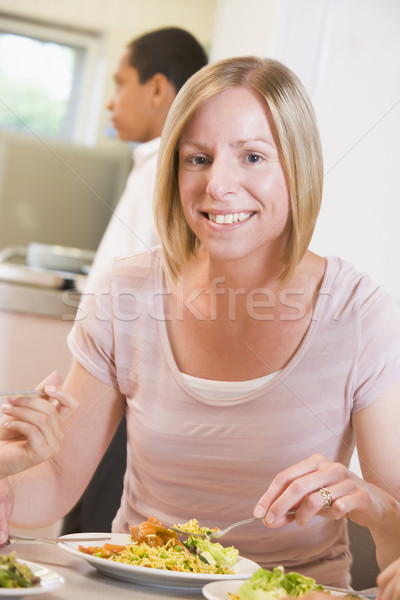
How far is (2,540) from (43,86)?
165 inches

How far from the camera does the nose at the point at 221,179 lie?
0.90 m

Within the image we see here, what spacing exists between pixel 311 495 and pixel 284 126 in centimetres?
43

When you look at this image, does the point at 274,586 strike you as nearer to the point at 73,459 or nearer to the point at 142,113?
the point at 73,459

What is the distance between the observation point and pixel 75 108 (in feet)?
15.0

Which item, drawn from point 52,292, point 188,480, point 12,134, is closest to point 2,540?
point 188,480

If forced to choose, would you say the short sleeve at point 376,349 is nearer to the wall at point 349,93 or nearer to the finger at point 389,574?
the finger at point 389,574

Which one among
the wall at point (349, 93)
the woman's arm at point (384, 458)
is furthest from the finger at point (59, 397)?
the wall at point (349, 93)

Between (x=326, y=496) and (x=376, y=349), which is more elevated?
(x=376, y=349)

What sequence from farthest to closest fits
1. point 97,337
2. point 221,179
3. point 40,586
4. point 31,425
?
point 97,337 → point 221,179 → point 31,425 → point 40,586

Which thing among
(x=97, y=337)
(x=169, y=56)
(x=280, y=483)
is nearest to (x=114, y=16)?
(x=169, y=56)

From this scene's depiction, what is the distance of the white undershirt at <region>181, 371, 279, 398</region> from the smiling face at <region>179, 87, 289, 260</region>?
15cm

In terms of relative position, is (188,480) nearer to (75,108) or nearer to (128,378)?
(128,378)

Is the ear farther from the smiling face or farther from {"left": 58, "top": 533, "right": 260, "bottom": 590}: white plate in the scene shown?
{"left": 58, "top": 533, "right": 260, "bottom": 590}: white plate

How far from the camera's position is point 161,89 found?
1.83 meters
